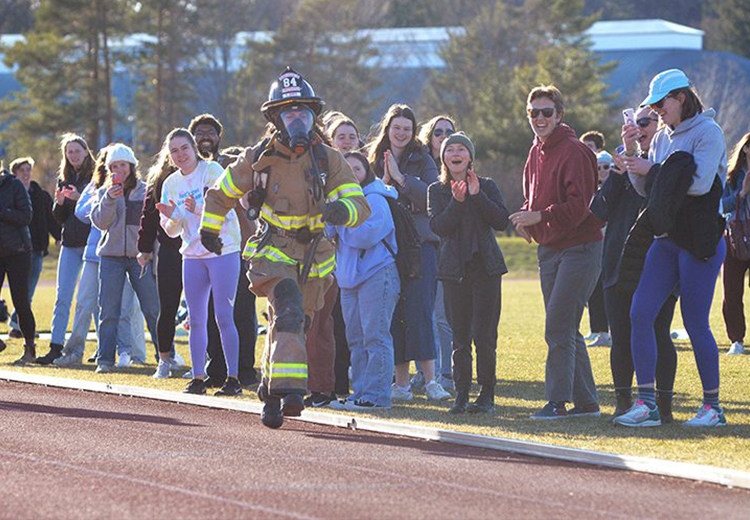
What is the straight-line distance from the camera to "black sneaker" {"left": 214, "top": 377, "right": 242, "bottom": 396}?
12562 mm

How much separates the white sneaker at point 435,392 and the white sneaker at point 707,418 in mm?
2634

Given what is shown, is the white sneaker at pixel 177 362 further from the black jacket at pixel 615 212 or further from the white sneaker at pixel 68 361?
the black jacket at pixel 615 212

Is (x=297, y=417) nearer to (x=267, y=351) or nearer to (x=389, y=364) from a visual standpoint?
(x=267, y=351)

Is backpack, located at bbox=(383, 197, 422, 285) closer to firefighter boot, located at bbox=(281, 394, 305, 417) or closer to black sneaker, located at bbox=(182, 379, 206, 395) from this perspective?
black sneaker, located at bbox=(182, 379, 206, 395)

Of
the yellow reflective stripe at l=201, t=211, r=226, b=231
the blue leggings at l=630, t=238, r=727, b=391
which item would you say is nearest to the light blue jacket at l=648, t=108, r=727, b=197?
the blue leggings at l=630, t=238, r=727, b=391

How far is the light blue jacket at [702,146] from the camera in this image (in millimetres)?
9992

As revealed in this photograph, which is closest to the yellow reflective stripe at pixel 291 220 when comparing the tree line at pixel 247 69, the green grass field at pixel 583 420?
the green grass field at pixel 583 420

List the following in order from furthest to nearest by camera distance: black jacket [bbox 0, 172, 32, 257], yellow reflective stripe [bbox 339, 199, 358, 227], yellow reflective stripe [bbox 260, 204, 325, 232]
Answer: black jacket [bbox 0, 172, 32, 257] < yellow reflective stripe [bbox 260, 204, 325, 232] < yellow reflective stripe [bbox 339, 199, 358, 227]

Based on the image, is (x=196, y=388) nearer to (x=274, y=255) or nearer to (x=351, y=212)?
(x=274, y=255)

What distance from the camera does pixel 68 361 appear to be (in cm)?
1591

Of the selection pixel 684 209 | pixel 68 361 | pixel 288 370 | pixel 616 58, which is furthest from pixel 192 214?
pixel 616 58

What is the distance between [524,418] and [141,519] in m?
4.56

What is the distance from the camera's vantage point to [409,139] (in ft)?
42.4

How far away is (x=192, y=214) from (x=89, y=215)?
2.74 metres
